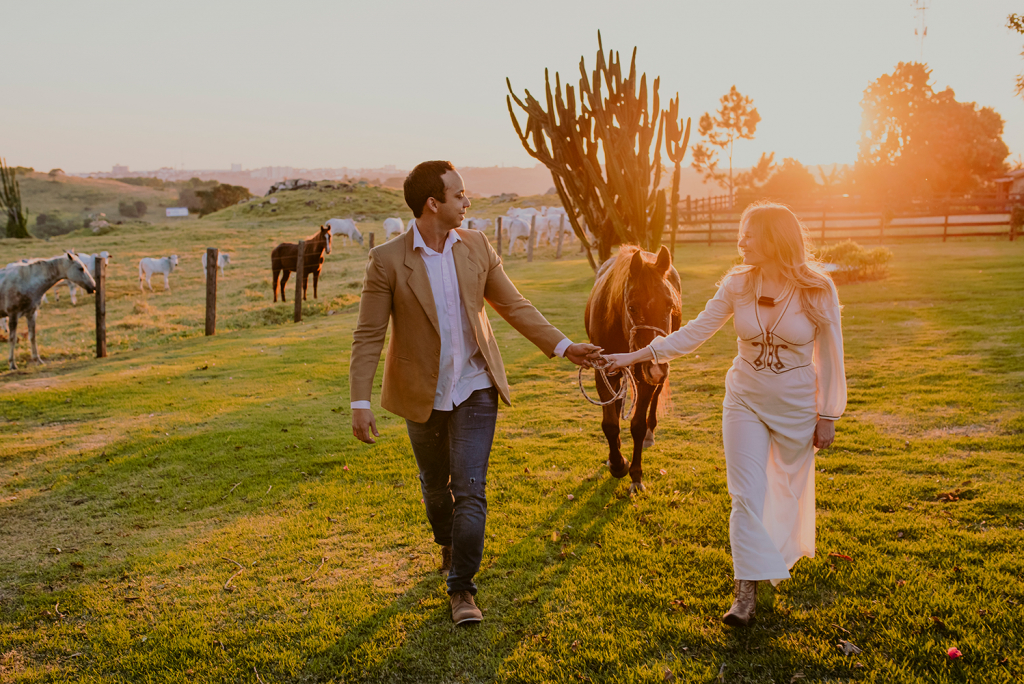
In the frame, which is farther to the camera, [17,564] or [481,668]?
[17,564]

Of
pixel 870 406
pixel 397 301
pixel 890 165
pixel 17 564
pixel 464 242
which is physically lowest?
pixel 17 564

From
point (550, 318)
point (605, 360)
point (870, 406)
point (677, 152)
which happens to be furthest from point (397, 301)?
point (677, 152)

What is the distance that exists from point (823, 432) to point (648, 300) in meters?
1.42

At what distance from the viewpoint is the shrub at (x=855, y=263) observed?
15.1 meters

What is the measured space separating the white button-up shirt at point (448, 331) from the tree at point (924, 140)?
40.4 metres

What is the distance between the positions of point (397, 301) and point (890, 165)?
4816cm

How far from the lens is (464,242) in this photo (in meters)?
3.25

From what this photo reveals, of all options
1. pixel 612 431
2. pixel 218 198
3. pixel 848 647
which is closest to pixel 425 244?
pixel 612 431

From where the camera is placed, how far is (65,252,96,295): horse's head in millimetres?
11422

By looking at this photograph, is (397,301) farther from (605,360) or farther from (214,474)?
(214,474)

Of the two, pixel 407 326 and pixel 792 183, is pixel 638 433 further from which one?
pixel 792 183

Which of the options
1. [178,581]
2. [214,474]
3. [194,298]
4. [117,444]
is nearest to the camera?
[178,581]

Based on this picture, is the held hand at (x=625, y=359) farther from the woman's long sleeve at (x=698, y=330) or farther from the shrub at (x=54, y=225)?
the shrub at (x=54, y=225)

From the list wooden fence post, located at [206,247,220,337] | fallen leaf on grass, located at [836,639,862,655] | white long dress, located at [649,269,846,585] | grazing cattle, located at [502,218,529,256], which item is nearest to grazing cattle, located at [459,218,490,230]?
grazing cattle, located at [502,218,529,256]
